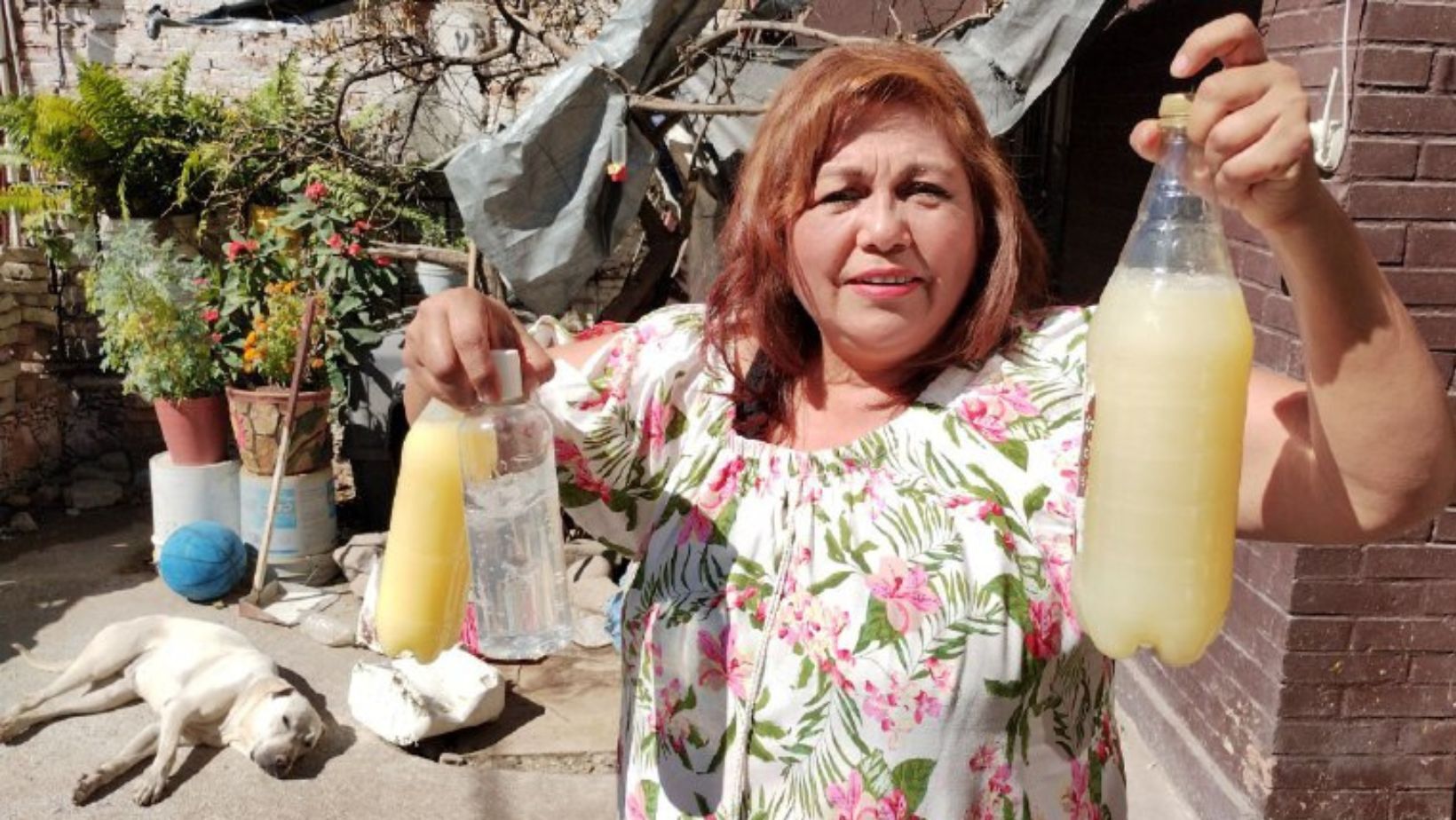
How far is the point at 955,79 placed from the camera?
1.62 meters

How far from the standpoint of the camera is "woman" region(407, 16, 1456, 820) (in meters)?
1.46

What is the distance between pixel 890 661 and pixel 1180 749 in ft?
8.24

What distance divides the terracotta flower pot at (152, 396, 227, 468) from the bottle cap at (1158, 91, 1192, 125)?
592 centimetres

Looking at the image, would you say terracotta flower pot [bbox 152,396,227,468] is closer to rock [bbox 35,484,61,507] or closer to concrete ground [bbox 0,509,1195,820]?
concrete ground [bbox 0,509,1195,820]

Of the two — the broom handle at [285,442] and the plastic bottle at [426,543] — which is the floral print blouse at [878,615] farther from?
the broom handle at [285,442]

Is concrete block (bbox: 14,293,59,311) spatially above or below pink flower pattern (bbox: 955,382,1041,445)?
below

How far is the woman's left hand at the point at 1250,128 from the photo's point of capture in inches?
42.4

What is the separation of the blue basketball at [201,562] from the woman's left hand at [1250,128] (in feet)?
18.1

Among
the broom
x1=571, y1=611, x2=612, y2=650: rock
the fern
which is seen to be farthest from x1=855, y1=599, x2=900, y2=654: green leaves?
the fern

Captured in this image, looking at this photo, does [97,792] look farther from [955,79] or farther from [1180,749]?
[955,79]

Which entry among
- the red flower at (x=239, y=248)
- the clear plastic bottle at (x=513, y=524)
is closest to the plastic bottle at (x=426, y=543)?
the clear plastic bottle at (x=513, y=524)

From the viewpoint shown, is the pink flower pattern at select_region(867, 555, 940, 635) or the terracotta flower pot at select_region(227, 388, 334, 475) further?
the terracotta flower pot at select_region(227, 388, 334, 475)

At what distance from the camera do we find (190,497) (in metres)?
6.16

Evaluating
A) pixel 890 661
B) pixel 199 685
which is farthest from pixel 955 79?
pixel 199 685
